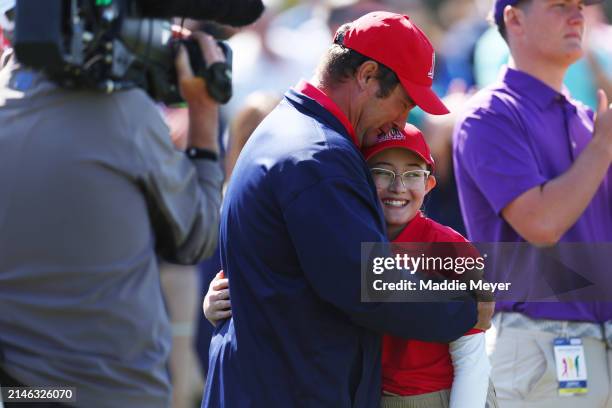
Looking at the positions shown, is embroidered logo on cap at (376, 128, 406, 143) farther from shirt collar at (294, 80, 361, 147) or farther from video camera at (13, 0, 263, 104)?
video camera at (13, 0, 263, 104)

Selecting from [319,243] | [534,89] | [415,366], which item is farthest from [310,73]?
[319,243]

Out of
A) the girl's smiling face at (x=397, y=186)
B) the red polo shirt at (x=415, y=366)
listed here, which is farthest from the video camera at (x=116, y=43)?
the red polo shirt at (x=415, y=366)

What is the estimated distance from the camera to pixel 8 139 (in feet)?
10.3

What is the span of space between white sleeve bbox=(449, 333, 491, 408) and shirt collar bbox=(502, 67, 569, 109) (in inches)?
53.6

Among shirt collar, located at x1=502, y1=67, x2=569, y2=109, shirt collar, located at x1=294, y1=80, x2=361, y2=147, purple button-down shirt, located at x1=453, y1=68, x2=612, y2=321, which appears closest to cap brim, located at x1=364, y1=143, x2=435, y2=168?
shirt collar, located at x1=294, y1=80, x2=361, y2=147

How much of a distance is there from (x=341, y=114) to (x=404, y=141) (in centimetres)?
28

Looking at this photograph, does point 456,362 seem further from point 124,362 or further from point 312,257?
point 124,362

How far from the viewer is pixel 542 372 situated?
424 centimetres

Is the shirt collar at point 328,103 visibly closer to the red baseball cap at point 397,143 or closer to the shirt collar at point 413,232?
the red baseball cap at point 397,143

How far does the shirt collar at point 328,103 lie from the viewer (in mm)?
3324

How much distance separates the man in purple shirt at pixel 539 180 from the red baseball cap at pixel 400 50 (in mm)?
914

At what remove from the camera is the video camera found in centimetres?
293

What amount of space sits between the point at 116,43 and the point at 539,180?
1.82m

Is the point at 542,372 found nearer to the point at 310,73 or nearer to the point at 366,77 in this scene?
the point at 366,77
